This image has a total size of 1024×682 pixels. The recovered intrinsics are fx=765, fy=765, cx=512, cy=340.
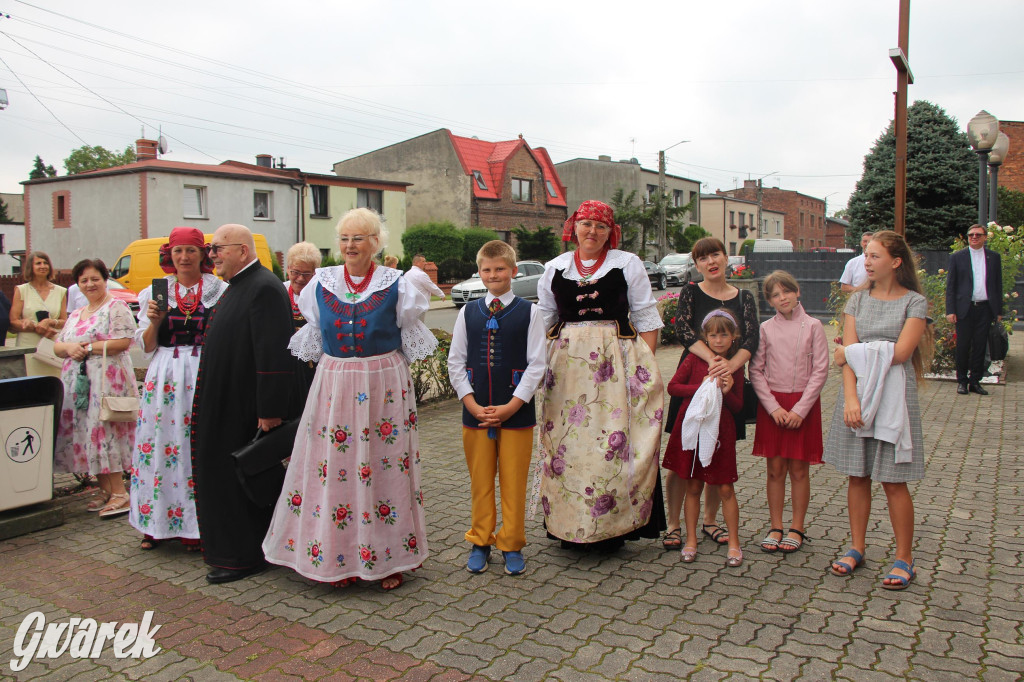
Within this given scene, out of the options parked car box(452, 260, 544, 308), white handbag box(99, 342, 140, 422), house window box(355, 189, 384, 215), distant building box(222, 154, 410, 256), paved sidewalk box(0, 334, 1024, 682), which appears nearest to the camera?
paved sidewalk box(0, 334, 1024, 682)

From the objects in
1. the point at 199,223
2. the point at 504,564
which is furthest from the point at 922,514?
the point at 199,223

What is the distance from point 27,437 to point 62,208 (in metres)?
33.0

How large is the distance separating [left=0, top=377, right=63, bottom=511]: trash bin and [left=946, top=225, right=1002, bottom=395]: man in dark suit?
31.2ft

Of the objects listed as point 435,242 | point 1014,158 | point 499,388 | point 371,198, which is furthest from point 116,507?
point 1014,158

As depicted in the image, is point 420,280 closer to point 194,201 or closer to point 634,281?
point 634,281

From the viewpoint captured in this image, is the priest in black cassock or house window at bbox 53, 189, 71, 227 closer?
Answer: the priest in black cassock

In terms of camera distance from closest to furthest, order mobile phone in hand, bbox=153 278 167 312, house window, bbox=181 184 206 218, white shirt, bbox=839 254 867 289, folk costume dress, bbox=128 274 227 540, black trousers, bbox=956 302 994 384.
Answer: folk costume dress, bbox=128 274 227 540, mobile phone in hand, bbox=153 278 167 312, black trousers, bbox=956 302 994 384, white shirt, bbox=839 254 867 289, house window, bbox=181 184 206 218

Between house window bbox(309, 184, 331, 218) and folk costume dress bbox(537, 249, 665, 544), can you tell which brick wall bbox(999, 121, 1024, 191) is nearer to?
house window bbox(309, 184, 331, 218)

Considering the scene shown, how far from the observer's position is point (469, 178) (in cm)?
4138

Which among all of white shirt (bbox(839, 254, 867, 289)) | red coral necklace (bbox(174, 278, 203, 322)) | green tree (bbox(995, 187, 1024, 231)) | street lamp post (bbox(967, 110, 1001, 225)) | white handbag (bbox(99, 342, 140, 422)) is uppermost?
green tree (bbox(995, 187, 1024, 231))

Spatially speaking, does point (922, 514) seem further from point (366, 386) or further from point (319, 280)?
point (319, 280)

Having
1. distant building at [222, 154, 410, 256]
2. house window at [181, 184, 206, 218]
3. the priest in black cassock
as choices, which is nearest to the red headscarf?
the priest in black cassock

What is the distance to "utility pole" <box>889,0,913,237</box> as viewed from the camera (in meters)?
8.73

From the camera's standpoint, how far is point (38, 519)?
5422 mm
